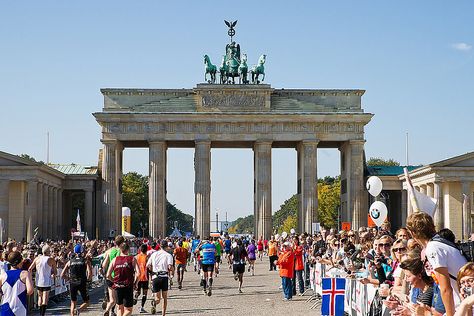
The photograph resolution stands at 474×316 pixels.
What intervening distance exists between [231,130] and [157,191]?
30.0 ft

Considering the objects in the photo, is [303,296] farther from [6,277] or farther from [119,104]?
[119,104]

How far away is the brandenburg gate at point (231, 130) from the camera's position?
82.9m

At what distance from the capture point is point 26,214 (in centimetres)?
7525

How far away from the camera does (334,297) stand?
21250 millimetres

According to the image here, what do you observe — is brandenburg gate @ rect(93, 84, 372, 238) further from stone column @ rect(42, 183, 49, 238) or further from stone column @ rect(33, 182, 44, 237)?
stone column @ rect(33, 182, 44, 237)

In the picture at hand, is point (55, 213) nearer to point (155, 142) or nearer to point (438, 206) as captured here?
point (155, 142)

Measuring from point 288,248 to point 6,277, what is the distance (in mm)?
15452

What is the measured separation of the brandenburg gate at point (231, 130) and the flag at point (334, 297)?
200 feet

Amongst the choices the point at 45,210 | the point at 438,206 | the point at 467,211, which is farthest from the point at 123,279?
the point at 45,210

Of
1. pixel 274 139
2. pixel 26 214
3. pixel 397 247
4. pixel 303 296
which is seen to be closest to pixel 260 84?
pixel 274 139

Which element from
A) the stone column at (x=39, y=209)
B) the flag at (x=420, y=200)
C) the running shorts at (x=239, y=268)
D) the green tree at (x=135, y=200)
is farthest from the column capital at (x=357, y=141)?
the flag at (x=420, y=200)

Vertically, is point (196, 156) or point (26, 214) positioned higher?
point (196, 156)

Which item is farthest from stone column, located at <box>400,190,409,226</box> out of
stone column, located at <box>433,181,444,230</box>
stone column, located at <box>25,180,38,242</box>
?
stone column, located at <box>25,180,38,242</box>

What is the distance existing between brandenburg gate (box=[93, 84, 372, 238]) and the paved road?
44.2 metres
